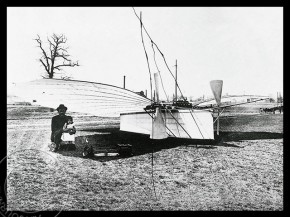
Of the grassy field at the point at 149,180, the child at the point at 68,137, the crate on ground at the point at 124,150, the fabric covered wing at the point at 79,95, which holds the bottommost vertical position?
the grassy field at the point at 149,180

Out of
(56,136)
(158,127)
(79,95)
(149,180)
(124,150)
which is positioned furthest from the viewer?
(79,95)

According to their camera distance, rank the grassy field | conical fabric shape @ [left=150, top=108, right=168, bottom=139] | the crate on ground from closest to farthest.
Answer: the grassy field, the crate on ground, conical fabric shape @ [left=150, top=108, right=168, bottom=139]

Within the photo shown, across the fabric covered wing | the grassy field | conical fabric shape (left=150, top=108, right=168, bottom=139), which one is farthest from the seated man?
conical fabric shape (left=150, top=108, right=168, bottom=139)

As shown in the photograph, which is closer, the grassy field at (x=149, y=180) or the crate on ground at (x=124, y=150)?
the grassy field at (x=149, y=180)

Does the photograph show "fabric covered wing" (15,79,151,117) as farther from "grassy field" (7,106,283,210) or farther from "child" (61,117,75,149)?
"grassy field" (7,106,283,210)

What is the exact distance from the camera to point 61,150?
285 inches

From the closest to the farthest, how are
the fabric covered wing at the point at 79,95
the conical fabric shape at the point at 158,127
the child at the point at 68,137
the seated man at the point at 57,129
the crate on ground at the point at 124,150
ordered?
the fabric covered wing at the point at 79,95 → the crate on ground at the point at 124,150 → the conical fabric shape at the point at 158,127 → the seated man at the point at 57,129 → the child at the point at 68,137

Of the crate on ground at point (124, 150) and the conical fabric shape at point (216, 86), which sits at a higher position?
the conical fabric shape at point (216, 86)

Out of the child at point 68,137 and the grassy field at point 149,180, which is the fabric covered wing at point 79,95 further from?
the grassy field at point 149,180

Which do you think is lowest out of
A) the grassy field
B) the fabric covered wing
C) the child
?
the grassy field

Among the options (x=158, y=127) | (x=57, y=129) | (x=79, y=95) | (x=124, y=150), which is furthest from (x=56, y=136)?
(x=158, y=127)

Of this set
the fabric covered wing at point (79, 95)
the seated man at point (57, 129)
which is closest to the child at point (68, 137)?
the seated man at point (57, 129)

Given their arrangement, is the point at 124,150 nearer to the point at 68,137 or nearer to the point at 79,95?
the point at 68,137
